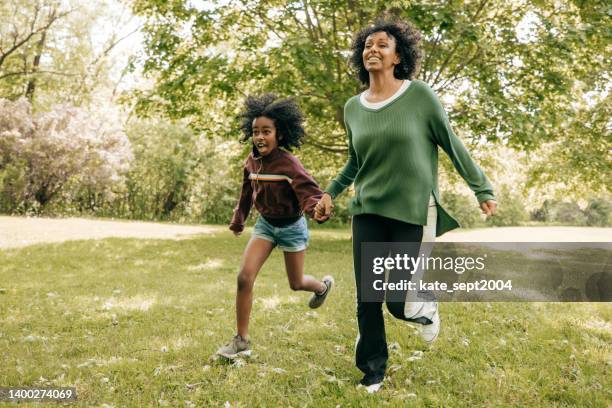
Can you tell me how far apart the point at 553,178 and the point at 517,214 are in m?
17.0

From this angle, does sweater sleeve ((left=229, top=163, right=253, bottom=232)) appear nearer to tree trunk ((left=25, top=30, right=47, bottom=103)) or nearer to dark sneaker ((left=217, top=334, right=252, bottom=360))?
dark sneaker ((left=217, top=334, right=252, bottom=360))

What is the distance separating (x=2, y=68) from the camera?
27.4 metres

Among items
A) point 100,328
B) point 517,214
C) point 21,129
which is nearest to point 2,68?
point 21,129

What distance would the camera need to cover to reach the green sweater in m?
3.43

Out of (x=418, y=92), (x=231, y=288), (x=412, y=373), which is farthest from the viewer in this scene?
(x=231, y=288)

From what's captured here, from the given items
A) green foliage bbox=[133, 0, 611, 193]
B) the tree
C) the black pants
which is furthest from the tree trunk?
the black pants

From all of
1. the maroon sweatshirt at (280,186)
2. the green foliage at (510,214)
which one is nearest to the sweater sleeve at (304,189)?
the maroon sweatshirt at (280,186)

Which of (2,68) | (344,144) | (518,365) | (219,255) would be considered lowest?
(219,255)

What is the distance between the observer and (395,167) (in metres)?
3.47

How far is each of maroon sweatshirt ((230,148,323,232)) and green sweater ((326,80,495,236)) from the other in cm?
78

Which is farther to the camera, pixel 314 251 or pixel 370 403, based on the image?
pixel 314 251

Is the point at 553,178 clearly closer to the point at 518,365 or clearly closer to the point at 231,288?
the point at 231,288

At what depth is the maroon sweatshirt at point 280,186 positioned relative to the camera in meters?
4.24

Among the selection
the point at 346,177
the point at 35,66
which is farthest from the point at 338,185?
the point at 35,66
